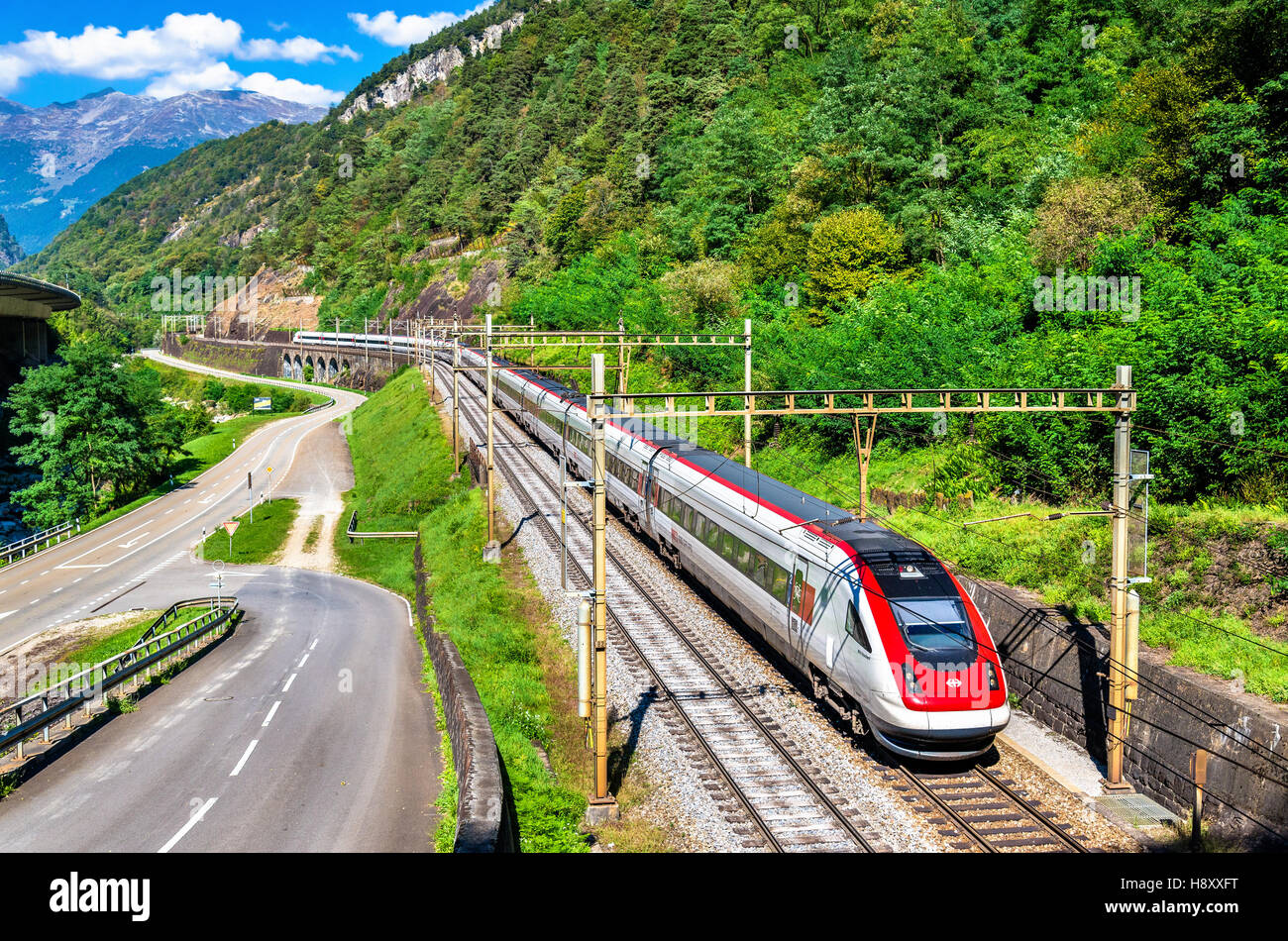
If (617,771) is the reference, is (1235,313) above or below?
above

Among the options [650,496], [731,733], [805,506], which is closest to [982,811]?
[731,733]

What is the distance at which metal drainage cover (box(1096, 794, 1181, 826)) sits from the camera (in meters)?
14.3

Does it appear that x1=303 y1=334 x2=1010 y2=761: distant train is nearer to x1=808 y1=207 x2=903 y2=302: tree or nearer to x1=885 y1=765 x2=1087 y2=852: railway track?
x1=885 y1=765 x2=1087 y2=852: railway track

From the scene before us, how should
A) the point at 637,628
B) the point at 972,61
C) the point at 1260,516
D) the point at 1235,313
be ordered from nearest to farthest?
the point at 1260,516
the point at 1235,313
the point at 637,628
the point at 972,61

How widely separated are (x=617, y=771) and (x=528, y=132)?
13284 centimetres

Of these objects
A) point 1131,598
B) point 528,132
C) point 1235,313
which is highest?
point 528,132

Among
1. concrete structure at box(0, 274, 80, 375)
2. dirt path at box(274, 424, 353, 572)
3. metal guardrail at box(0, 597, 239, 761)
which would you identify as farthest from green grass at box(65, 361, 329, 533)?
metal guardrail at box(0, 597, 239, 761)

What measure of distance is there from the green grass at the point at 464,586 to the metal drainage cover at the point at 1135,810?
860 cm

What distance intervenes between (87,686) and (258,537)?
104 feet

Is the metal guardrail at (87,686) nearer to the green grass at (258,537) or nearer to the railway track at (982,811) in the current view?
the green grass at (258,537)

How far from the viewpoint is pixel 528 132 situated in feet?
447

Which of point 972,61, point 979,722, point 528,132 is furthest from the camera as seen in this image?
point 528,132
